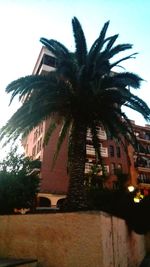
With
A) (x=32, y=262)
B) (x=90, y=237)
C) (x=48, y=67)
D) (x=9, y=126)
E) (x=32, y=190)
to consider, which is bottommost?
(x=32, y=262)

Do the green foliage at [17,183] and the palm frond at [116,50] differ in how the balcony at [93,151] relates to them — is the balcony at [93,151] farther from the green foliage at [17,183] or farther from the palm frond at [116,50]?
the palm frond at [116,50]

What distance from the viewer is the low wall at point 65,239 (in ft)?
24.3

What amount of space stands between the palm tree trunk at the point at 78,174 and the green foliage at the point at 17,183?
11.0 feet

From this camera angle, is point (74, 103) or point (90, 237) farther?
point (74, 103)

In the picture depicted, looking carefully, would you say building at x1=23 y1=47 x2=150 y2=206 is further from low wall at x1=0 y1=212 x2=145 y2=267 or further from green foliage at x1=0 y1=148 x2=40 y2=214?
low wall at x1=0 y1=212 x2=145 y2=267

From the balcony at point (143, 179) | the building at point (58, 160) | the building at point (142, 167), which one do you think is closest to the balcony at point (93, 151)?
the building at point (58, 160)

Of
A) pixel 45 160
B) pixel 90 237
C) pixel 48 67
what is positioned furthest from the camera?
pixel 48 67

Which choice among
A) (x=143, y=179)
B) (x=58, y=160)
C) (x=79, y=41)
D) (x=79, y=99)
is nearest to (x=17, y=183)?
(x=79, y=99)

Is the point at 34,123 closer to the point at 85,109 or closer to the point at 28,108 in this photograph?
the point at 28,108

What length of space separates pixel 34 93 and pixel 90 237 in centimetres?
776

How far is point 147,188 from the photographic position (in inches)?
1713

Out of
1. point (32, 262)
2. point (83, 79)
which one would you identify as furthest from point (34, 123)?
point (32, 262)

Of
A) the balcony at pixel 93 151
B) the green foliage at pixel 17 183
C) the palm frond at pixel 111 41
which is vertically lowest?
the green foliage at pixel 17 183

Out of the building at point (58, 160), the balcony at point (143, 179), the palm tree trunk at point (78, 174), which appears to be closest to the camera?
the palm tree trunk at point (78, 174)
